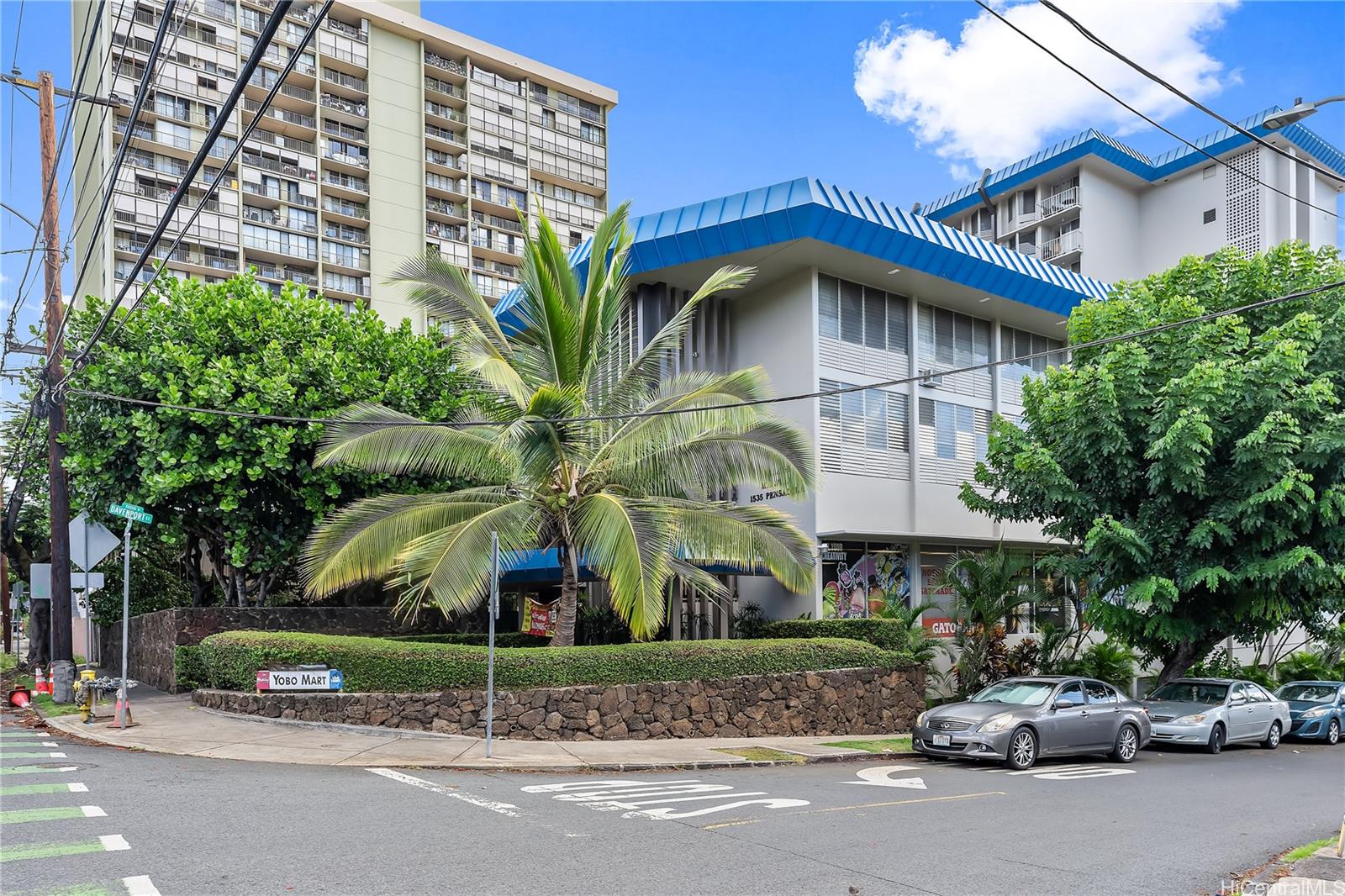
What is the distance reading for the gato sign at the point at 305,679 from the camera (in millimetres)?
15938

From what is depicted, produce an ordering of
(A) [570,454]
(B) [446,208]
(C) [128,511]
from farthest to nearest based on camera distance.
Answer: (B) [446,208] < (A) [570,454] < (C) [128,511]

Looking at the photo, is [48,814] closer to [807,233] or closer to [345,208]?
[807,233]

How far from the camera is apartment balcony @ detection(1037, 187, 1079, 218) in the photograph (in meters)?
49.7

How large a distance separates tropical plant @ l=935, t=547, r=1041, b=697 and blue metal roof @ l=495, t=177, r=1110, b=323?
22.2ft

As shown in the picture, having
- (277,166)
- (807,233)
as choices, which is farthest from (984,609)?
(277,166)

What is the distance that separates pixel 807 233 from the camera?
70.0 ft

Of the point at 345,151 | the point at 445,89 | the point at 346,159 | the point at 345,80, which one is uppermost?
the point at 445,89

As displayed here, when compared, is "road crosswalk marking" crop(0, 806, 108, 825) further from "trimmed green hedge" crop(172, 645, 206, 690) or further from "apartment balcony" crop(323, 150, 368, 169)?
"apartment balcony" crop(323, 150, 368, 169)

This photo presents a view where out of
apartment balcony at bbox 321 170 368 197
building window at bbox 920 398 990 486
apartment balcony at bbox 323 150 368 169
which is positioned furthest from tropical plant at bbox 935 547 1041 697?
apartment balcony at bbox 323 150 368 169

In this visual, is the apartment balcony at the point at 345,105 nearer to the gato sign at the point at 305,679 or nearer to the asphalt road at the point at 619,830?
the gato sign at the point at 305,679

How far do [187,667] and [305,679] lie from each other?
20.9 feet

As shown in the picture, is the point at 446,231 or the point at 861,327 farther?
the point at 446,231

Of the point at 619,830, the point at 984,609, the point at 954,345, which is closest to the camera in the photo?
the point at 619,830

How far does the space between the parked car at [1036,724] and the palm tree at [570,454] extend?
3.32m
